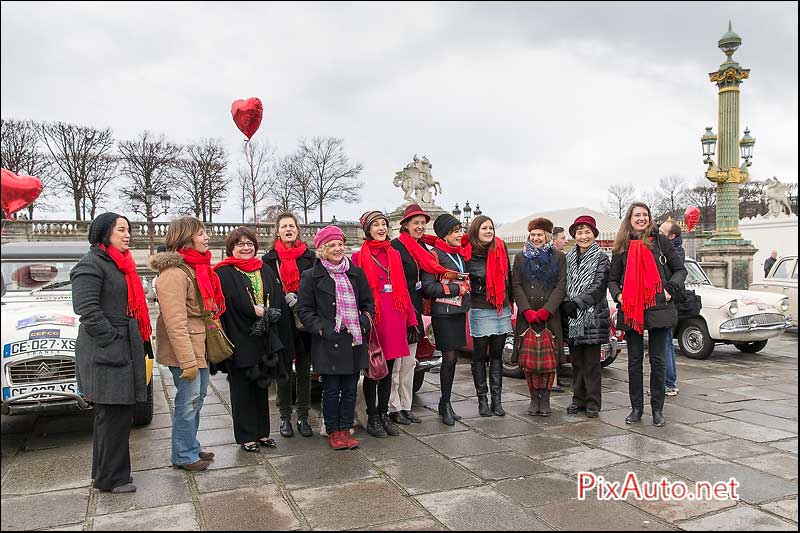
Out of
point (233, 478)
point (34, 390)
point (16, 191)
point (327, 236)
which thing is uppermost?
point (16, 191)

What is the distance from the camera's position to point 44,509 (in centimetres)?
417

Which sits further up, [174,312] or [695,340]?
[174,312]

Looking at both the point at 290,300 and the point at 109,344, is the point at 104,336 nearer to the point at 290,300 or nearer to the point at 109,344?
the point at 109,344

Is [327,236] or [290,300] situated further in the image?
[290,300]

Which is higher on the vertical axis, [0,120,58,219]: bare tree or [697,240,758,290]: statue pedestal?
[0,120,58,219]: bare tree

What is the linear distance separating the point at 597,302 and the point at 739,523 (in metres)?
2.92

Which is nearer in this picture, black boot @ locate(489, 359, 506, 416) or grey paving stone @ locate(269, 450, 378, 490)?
grey paving stone @ locate(269, 450, 378, 490)

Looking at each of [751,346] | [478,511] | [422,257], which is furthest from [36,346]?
[751,346]

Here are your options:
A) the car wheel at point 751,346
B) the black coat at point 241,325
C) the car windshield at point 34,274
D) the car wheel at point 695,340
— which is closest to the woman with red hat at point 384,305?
the black coat at point 241,325

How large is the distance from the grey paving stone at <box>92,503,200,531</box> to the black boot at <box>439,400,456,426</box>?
277 centimetres

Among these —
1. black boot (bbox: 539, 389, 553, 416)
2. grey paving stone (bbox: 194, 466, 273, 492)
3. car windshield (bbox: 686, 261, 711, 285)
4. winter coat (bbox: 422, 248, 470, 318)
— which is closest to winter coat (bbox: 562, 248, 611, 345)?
black boot (bbox: 539, 389, 553, 416)

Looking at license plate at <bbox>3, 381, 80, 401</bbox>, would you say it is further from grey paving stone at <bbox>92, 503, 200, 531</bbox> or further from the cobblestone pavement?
grey paving stone at <bbox>92, 503, 200, 531</bbox>

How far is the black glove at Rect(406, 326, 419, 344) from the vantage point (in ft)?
19.9

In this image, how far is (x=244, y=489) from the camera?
177 inches
